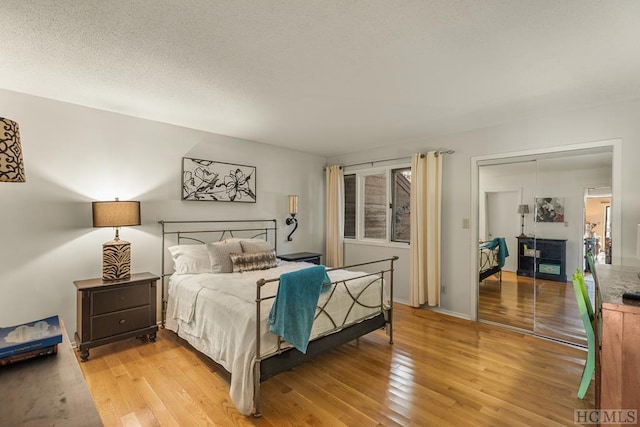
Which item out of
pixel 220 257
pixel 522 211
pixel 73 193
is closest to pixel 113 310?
pixel 220 257

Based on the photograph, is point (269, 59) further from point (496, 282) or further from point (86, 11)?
point (496, 282)

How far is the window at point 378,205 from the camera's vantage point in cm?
487

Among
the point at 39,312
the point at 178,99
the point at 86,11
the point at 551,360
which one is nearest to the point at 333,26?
the point at 86,11

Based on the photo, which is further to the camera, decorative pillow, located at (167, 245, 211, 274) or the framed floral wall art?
the framed floral wall art

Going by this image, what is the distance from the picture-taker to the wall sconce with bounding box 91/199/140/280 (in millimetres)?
2992

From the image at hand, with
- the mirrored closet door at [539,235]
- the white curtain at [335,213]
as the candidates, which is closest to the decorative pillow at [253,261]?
the white curtain at [335,213]

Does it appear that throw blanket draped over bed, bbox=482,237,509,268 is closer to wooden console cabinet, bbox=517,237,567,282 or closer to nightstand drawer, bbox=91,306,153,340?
wooden console cabinet, bbox=517,237,567,282

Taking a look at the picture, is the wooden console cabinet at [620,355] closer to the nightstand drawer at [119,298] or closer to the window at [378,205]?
the window at [378,205]

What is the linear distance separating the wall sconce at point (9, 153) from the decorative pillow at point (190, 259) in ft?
7.56

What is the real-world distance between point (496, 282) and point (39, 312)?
5.13 m

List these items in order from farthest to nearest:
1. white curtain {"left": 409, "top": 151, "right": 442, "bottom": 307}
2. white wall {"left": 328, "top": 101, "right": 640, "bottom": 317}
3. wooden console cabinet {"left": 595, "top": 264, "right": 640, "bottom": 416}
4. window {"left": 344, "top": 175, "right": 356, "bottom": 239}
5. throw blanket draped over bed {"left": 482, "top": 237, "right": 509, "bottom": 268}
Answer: window {"left": 344, "top": 175, "right": 356, "bottom": 239}
white curtain {"left": 409, "top": 151, "right": 442, "bottom": 307}
throw blanket draped over bed {"left": 482, "top": 237, "right": 509, "bottom": 268}
white wall {"left": 328, "top": 101, "right": 640, "bottom": 317}
wooden console cabinet {"left": 595, "top": 264, "right": 640, "bottom": 416}

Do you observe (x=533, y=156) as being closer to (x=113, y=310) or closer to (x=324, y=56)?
(x=324, y=56)

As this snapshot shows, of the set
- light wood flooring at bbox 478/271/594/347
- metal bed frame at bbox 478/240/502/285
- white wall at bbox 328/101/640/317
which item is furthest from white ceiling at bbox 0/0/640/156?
light wood flooring at bbox 478/271/594/347

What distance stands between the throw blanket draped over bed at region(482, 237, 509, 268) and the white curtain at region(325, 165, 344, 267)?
7.70 feet
